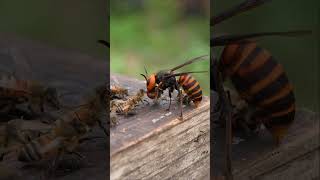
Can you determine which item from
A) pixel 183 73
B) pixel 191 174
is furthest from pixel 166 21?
pixel 191 174

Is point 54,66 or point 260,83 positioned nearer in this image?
point 260,83

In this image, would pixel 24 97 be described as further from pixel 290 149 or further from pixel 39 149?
pixel 290 149

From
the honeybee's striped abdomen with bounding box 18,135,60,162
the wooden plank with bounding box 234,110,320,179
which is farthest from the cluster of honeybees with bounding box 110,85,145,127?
the wooden plank with bounding box 234,110,320,179

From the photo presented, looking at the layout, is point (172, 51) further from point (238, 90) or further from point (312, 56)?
point (312, 56)

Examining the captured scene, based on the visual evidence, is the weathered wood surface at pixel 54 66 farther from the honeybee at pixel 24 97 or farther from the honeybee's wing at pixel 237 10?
the honeybee's wing at pixel 237 10

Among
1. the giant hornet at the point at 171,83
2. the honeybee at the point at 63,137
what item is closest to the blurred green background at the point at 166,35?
the giant hornet at the point at 171,83

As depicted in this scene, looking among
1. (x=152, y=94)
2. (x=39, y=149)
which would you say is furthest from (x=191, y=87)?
(x=39, y=149)

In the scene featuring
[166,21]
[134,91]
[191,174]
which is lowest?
[191,174]
